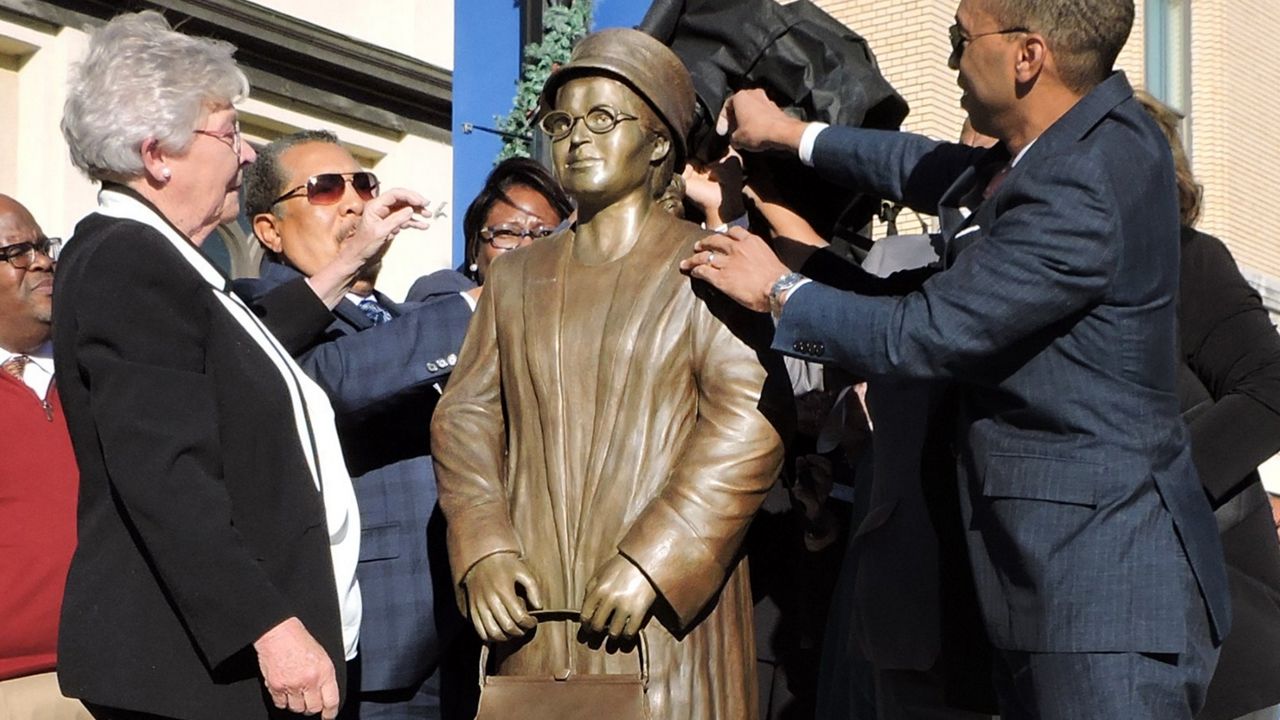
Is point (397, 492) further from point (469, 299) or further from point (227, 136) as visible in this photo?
point (227, 136)

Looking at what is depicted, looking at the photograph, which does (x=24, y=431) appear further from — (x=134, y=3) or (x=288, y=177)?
(x=134, y=3)

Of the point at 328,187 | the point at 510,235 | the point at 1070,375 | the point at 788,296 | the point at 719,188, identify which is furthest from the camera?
the point at 510,235

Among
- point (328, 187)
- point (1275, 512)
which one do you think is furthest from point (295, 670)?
A: point (1275, 512)

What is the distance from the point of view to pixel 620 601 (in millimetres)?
3828

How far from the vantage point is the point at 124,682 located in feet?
12.1

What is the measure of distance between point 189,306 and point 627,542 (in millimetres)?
990

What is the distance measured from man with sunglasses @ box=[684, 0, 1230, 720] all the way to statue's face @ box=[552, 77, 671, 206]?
45 centimetres

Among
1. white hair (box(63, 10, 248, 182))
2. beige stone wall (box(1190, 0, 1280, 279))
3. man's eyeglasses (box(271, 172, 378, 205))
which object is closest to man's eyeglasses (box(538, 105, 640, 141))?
white hair (box(63, 10, 248, 182))

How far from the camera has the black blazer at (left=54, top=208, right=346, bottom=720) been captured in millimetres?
3717

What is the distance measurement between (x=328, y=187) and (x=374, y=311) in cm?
36

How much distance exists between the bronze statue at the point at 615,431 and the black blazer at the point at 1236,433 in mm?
1198

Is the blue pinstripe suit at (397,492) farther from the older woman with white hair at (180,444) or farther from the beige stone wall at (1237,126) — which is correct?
the beige stone wall at (1237,126)

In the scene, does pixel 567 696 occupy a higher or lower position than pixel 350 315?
lower

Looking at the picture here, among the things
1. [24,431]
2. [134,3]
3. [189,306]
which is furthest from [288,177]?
[134,3]
